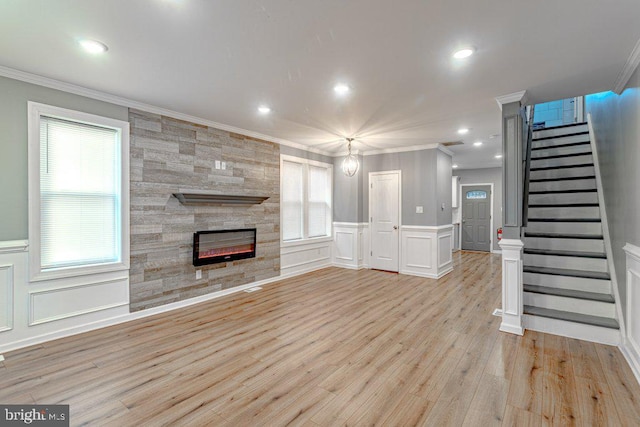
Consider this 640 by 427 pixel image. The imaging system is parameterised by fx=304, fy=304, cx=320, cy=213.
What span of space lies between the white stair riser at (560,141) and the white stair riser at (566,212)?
1519 millimetres

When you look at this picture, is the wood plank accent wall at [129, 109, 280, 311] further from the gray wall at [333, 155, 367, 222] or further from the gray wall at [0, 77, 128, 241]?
the gray wall at [333, 155, 367, 222]

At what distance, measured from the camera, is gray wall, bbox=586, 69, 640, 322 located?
8.55ft

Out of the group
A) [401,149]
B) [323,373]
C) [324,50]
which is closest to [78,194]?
[324,50]

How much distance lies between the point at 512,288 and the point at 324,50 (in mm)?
3119

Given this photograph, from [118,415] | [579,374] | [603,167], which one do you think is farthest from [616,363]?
[118,415]

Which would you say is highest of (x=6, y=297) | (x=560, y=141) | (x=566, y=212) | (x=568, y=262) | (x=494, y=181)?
(x=560, y=141)

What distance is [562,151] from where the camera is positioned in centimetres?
501

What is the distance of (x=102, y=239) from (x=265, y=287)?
8.07ft

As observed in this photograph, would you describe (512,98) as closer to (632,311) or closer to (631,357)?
(632,311)

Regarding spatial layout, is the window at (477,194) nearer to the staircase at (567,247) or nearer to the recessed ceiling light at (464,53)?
the staircase at (567,247)

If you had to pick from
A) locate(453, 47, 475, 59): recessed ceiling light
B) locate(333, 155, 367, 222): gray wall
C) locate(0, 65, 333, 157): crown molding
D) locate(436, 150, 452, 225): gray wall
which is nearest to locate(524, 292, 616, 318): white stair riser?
locate(436, 150, 452, 225): gray wall

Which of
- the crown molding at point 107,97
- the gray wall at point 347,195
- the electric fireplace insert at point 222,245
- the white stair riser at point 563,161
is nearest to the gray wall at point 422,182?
the gray wall at point 347,195

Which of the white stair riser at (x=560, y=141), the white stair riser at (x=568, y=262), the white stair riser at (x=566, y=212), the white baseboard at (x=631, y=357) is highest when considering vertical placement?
the white stair riser at (x=560, y=141)

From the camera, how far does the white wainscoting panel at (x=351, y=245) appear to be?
6.72 meters
